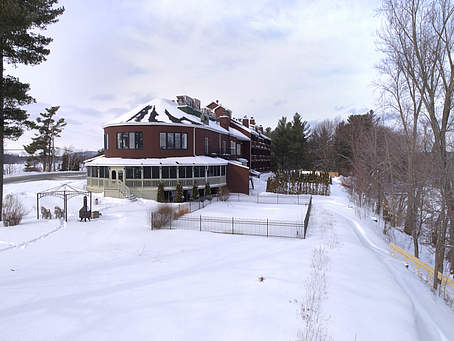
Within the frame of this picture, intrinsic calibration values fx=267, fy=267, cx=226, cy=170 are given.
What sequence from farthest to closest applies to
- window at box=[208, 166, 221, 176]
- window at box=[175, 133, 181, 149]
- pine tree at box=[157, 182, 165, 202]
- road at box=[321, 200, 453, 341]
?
window at box=[208, 166, 221, 176]
window at box=[175, 133, 181, 149]
pine tree at box=[157, 182, 165, 202]
road at box=[321, 200, 453, 341]

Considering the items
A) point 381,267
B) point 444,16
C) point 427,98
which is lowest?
point 381,267

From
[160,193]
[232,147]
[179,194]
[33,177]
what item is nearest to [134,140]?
[160,193]

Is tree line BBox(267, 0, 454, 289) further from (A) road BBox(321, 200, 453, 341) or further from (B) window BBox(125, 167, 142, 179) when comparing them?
(B) window BBox(125, 167, 142, 179)

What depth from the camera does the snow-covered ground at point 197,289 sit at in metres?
6.33

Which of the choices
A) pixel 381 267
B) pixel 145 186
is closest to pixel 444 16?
pixel 381 267

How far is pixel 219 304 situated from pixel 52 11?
70.2 ft

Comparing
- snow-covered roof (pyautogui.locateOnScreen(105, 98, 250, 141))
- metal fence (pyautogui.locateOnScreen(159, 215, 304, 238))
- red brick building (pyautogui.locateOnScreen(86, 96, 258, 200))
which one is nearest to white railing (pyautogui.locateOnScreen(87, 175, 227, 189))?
red brick building (pyautogui.locateOnScreen(86, 96, 258, 200))

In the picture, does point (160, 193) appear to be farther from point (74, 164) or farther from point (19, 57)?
point (74, 164)

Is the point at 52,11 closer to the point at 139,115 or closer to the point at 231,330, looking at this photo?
the point at 139,115

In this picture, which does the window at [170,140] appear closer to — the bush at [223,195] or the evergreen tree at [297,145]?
the bush at [223,195]

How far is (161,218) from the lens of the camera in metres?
16.6

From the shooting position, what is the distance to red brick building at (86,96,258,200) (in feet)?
86.5

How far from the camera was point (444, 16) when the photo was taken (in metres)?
13.9

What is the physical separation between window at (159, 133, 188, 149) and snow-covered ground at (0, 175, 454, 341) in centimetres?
1424
